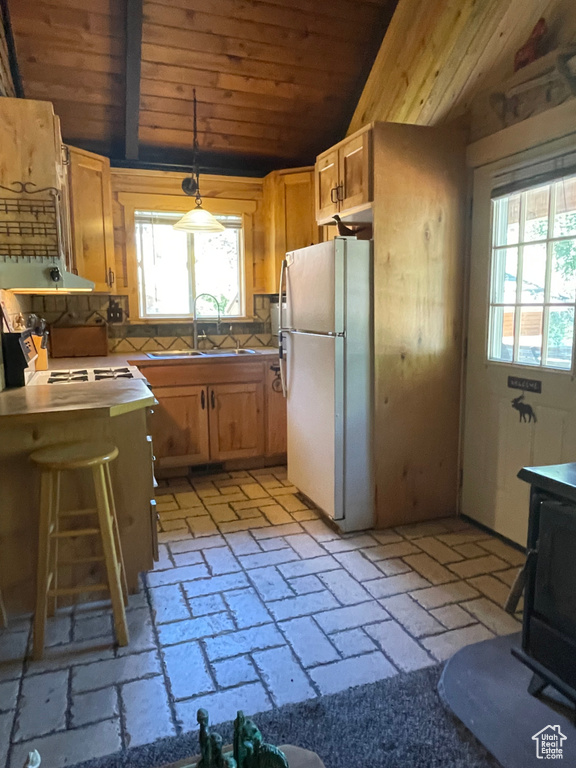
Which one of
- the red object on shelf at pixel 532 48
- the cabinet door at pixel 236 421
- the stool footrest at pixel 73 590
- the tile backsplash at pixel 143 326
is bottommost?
the stool footrest at pixel 73 590

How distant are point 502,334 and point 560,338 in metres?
0.39

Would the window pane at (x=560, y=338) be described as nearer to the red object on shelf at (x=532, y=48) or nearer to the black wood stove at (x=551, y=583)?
the black wood stove at (x=551, y=583)

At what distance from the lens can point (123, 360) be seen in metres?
3.88

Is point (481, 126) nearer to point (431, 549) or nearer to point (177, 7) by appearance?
point (177, 7)

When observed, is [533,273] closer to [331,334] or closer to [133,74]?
[331,334]

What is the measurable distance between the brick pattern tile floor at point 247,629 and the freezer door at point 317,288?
122cm

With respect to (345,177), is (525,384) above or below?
below

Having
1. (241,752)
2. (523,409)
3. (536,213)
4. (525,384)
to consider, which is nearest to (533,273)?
(536,213)

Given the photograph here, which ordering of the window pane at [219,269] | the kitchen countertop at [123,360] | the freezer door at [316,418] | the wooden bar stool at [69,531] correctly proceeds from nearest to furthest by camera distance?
the wooden bar stool at [69,531] < the freezer door at [316,418] < the kitchen countertop at [123,360] < the window pane at [219,269]

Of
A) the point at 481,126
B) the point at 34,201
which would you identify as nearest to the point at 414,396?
the point at 481,126

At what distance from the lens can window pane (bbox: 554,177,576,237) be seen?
2393 millimetres

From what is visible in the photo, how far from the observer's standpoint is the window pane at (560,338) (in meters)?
2.46

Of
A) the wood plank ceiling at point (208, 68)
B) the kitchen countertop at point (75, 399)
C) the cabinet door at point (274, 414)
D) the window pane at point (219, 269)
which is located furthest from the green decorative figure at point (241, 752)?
the window pane at point (219, 269)

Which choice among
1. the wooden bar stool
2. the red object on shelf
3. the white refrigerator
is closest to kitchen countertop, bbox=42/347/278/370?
the white refrigerator
